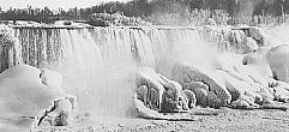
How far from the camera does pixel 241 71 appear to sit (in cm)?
1764

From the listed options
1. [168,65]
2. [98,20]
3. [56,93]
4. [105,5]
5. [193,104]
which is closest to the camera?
[56,93]

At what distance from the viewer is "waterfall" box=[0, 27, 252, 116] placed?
14.3 m

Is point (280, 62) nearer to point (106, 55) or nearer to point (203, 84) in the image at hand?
point (203, 84)

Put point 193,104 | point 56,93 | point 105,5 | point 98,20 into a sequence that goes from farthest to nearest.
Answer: point 105,5 → point 98,20 → point 193,104 → point 56,93

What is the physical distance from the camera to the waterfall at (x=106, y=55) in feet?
46.9

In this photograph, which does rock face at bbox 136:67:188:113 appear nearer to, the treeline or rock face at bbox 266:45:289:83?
rock face at bbox 266:45:289:83

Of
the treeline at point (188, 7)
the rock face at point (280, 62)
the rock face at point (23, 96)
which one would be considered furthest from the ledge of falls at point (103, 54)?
the treeline at point (188, 7)

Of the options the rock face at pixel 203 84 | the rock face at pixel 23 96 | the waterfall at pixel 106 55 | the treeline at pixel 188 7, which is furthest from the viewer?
the treeline at pixel 188 7

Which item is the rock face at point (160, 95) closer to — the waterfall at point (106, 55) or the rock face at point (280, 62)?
the waterfall at point (106, 55)

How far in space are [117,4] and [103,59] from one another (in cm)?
3062

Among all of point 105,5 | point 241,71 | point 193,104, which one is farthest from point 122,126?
point 105,5

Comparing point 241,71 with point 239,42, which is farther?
point 239,42

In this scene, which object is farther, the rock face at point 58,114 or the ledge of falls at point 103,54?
the ledge of falls at point 103,54

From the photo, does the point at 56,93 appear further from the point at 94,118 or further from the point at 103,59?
the point at 103,59
